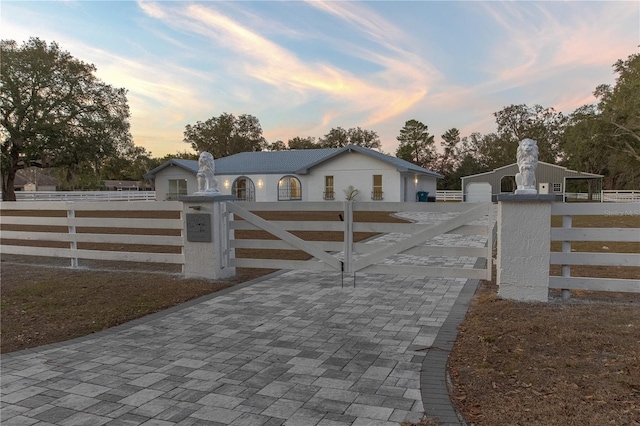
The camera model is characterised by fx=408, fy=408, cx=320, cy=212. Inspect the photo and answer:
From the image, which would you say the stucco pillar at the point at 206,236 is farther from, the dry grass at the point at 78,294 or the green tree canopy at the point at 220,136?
the green tree canopy at the point at 220,136

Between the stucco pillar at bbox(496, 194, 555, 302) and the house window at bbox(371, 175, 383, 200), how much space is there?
74.0ft

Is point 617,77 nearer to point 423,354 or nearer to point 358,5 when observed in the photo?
point 358,5

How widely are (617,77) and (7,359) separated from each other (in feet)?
147

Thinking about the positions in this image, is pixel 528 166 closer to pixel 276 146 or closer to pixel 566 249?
pixel 566 249

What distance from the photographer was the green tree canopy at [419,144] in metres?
60.3

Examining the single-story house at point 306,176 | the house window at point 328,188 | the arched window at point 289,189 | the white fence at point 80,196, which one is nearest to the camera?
the single-story house at point 306,176

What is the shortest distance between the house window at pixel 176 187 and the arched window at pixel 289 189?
8.61 metres

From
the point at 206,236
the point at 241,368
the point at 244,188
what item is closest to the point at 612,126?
the point at 244,188

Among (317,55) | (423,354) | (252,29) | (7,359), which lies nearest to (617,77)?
(317,55)

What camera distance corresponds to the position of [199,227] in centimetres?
714

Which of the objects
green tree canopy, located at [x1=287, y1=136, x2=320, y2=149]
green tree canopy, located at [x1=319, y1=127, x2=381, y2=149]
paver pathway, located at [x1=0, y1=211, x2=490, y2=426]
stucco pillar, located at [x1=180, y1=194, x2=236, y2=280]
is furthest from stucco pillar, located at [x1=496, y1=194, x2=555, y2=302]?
green tree canopy, located at [x1=319, y1=127, x2=381, y2=149]

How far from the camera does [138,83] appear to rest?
15.7 meters

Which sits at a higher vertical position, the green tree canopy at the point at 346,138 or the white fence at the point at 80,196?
the green tree canopy at the point at 346,138

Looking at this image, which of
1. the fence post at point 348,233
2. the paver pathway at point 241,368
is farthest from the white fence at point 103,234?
the fence post at point 348,233
